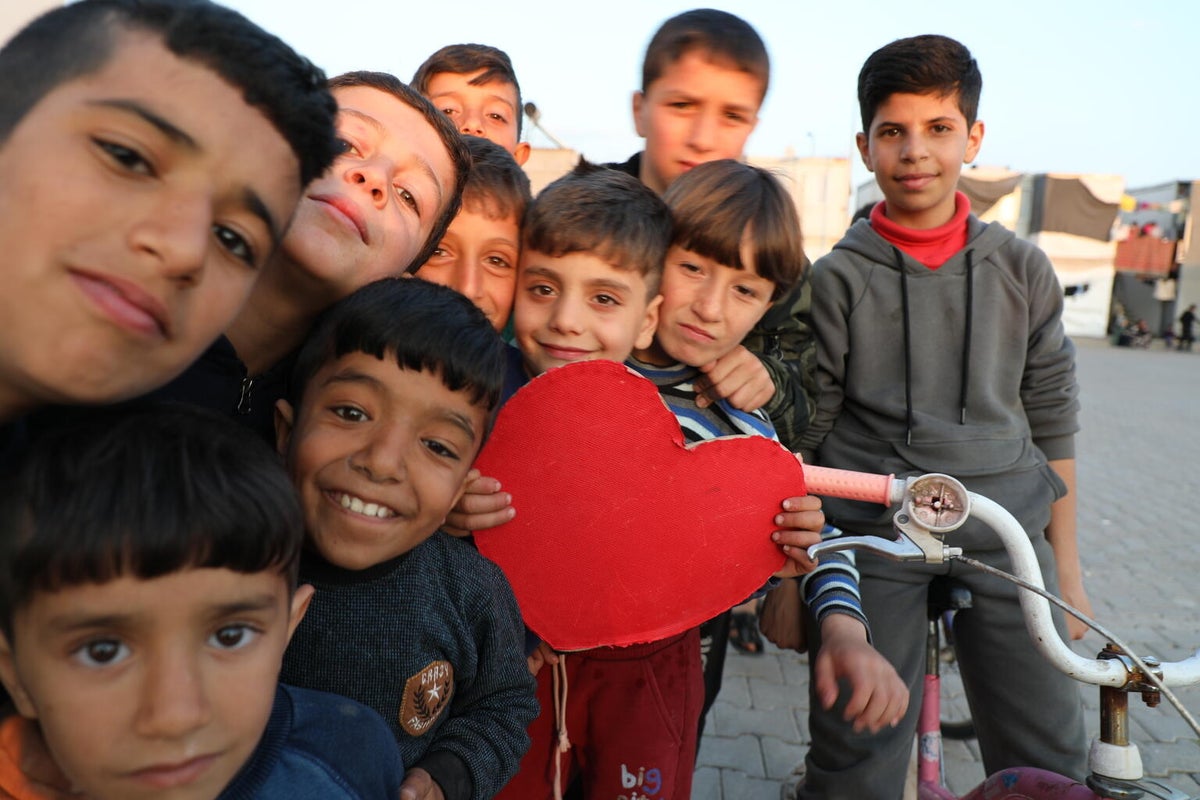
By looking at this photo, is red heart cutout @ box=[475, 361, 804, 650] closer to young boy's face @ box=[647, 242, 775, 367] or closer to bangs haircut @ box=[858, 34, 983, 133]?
young boy's face @ box=[647, 242, 775, 367]

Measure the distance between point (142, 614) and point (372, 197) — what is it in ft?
3.10

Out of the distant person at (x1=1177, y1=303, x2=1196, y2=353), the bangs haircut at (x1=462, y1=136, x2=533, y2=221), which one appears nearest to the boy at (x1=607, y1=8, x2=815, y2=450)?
the bangs haircut at (x1=462, y1=136, x2=533, y2=221)

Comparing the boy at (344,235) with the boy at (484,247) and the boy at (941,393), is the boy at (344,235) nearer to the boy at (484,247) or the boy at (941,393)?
the boy at (484,247)

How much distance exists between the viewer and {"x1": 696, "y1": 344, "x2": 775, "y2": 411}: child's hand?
2008mm

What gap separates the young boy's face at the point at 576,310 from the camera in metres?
2.01

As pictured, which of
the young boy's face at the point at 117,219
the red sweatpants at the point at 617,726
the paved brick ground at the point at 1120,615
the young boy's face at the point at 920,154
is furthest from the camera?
the paved brick ground at the point at 1120,615

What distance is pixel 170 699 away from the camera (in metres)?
0.96

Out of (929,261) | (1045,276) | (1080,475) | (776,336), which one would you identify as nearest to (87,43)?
(776,336)

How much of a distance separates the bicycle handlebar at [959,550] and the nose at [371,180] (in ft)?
3.52

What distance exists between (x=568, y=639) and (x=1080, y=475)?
9304 millimetres

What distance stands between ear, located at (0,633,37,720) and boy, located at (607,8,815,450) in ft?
5.90

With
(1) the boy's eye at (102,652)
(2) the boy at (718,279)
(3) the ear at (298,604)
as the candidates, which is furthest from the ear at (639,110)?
(1) the boy's eye at (102,652)

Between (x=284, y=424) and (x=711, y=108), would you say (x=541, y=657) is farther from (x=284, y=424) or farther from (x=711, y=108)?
(x=711, y=108)

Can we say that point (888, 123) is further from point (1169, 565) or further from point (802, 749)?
point (1169, 565)
